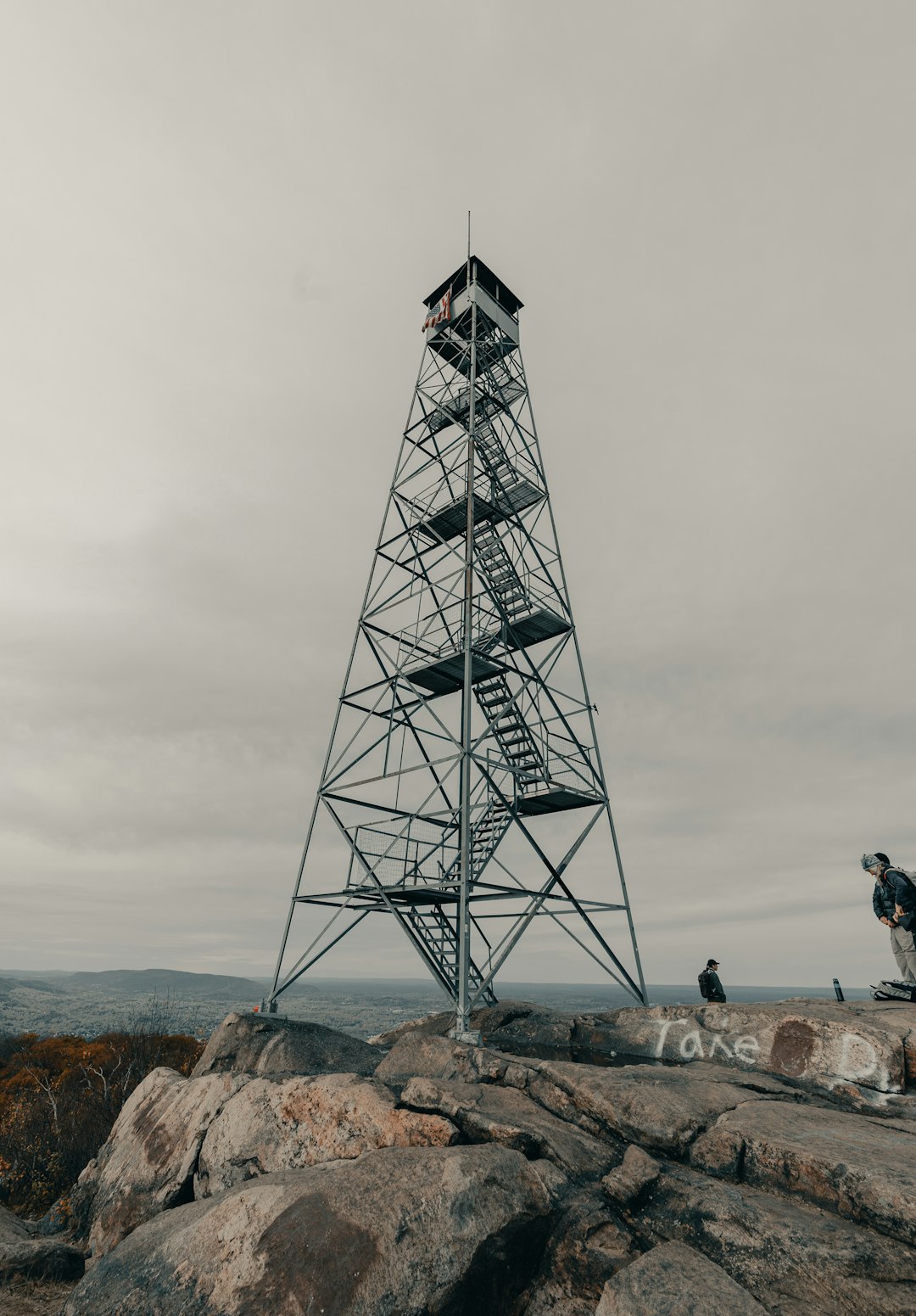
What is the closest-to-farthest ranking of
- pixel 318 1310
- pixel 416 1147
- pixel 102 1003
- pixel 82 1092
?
pixel 318 1310 → pixel 416 1147 → pixel 82 1092 → pixel 102 1003

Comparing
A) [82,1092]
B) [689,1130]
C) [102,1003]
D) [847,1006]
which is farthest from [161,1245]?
[102,1003]

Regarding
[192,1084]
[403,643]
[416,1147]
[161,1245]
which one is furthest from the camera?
[403,643]

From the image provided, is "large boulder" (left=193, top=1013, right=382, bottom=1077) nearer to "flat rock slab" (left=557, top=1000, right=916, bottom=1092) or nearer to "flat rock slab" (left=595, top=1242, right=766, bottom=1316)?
"flat rock slab" (left=557, top=1000, right=916, bottom=1092)

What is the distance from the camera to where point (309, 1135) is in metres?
7.64

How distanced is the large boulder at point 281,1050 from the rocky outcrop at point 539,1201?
2.21 metres

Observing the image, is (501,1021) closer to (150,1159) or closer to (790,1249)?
(150,1159)

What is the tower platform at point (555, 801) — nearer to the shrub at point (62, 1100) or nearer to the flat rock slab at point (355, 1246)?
the flat rock slab at point (355, 1246)

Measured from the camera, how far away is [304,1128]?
25.5 feet

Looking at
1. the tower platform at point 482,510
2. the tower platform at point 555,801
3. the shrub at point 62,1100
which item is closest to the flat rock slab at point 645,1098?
the tower platform at point 555,801

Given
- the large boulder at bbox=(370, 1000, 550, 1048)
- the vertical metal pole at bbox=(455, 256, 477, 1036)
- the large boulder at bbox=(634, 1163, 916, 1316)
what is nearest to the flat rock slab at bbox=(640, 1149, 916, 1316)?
the large boulder at bbox=(634, 1163, 916, 1316)

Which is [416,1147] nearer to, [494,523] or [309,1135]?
[309,1135]

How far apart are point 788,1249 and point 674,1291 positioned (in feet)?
3.50

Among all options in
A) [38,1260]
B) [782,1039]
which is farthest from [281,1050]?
[782,1039]

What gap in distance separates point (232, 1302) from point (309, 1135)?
251 cm
